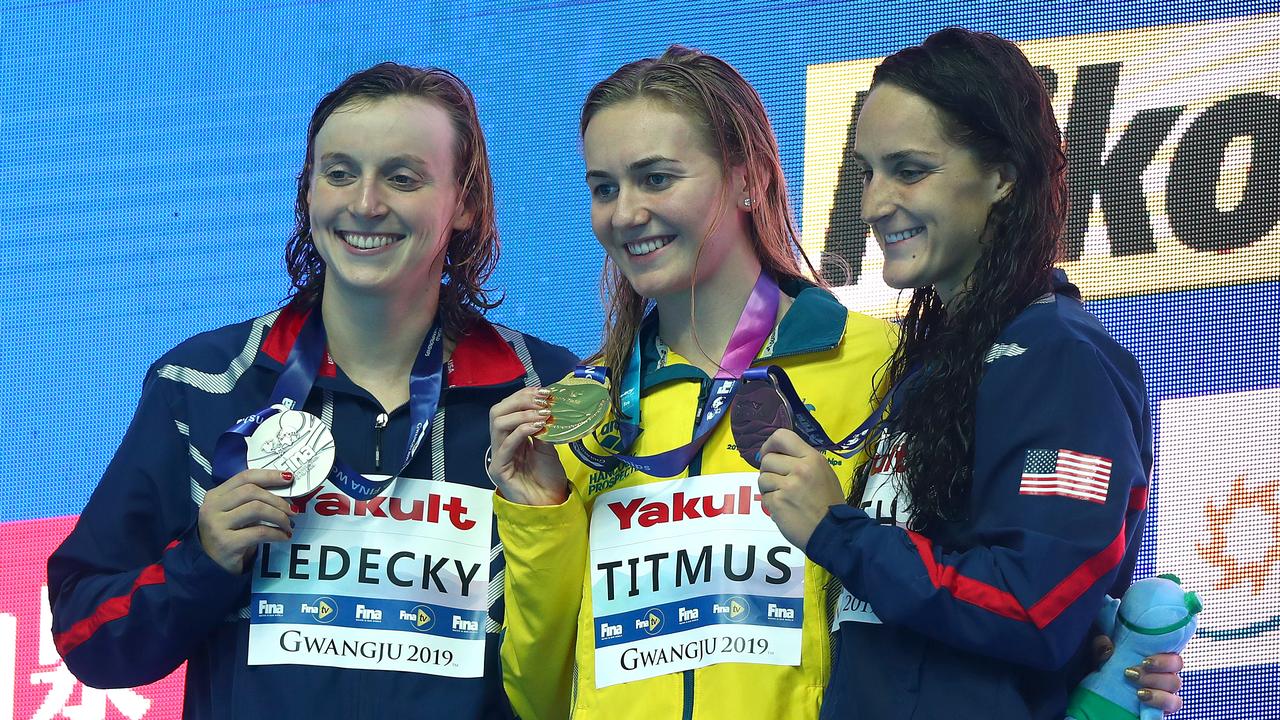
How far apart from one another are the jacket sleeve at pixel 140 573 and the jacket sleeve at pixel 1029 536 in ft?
3.19

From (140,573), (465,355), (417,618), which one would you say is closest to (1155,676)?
(417,618)

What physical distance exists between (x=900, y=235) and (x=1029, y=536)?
0.49 m

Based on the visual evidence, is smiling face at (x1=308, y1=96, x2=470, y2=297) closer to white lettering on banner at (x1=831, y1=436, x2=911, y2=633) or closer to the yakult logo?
the yakult logo

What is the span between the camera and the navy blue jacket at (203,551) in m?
2.45

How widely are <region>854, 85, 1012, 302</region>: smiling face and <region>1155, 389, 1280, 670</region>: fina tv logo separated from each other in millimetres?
1032

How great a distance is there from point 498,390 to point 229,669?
1.98ft

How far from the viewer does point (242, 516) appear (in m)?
2.39

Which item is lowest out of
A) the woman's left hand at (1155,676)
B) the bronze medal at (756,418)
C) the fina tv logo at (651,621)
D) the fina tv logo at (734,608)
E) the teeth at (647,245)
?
the fina tv logo at (651,621)

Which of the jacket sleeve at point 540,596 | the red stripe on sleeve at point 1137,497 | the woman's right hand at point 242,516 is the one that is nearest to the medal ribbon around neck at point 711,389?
the jacket sleeve at point 540,596

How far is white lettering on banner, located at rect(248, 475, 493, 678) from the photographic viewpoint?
8.14ft

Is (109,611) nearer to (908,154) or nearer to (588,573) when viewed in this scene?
(588,573)

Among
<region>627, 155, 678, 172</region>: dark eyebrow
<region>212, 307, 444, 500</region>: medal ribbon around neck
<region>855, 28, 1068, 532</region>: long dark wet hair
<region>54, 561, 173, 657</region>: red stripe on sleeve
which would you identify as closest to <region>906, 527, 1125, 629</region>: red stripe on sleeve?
<region>855, 28, 1068, 532</region>: long dark wet hair

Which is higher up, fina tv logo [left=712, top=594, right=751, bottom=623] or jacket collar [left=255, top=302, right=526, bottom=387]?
jacket collar [left=255, top=302, right=526, bottom=387]

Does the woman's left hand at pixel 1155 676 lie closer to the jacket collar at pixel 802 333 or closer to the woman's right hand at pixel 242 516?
the jacket collar at pixel 802 333
